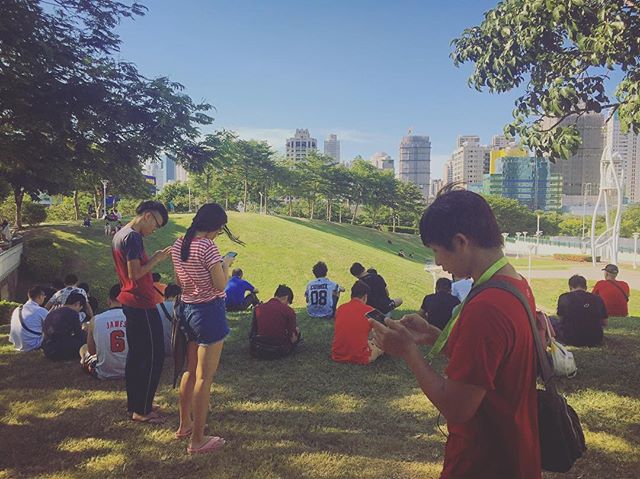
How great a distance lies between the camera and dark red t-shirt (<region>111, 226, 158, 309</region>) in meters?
4.26

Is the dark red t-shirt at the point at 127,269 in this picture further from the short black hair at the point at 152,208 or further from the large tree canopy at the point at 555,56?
the large tree canopy at the point at 555,56

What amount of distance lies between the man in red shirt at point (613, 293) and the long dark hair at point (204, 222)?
27.5ft

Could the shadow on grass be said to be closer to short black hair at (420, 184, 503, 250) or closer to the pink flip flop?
the pink flip flop

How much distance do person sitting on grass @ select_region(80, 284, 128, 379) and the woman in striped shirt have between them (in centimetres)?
224

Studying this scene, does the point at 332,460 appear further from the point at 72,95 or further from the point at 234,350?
the point at 72,95

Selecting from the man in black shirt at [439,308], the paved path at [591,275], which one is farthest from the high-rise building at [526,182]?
the man in black shirt at [439,308]

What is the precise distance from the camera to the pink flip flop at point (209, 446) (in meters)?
3.99

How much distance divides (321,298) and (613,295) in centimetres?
608

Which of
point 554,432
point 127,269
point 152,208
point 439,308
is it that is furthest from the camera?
point 439,308

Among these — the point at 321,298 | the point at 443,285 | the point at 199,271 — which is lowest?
the point at 321,298

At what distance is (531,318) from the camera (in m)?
1.75

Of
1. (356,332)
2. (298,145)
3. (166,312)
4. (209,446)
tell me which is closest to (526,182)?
(298,145)

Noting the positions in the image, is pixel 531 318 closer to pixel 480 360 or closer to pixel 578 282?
pixel 480 360

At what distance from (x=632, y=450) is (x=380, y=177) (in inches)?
2206
